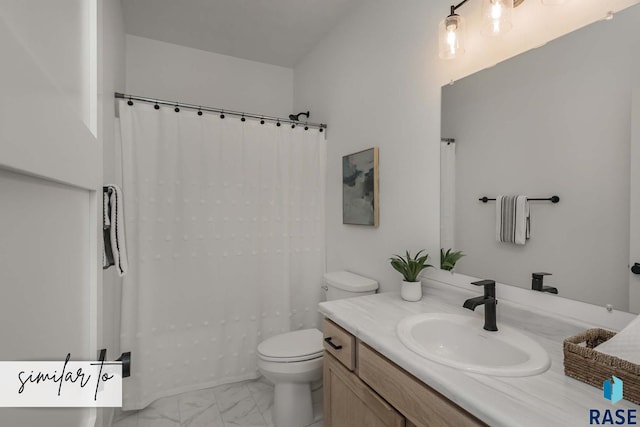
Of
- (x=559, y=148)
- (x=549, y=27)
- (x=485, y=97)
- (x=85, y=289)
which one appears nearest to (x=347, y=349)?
(x=85, y=289)

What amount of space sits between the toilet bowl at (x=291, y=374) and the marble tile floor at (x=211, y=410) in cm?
13

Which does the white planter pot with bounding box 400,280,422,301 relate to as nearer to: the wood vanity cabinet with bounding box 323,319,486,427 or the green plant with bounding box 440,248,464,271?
the green plant with bounding box 440,248,464,271

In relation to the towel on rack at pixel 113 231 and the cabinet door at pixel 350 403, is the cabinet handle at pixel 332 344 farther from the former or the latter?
the towel on rack at pixel 113 231

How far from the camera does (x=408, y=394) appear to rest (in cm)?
93

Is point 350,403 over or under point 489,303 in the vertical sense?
under

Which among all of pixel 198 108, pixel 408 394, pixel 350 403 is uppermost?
pixel 198 108

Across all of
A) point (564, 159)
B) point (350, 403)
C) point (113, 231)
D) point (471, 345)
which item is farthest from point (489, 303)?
point (113, 231)

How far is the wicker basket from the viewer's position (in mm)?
693

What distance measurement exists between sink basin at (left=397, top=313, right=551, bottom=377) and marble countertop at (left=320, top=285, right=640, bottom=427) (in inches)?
0.8

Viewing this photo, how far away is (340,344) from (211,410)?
117 centimetres

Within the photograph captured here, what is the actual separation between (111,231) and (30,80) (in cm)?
92

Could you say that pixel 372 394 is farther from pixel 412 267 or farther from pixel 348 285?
pixel 348 285

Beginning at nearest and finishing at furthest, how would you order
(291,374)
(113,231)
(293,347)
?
1. (113,231)
2. (291,374)
3. (293,347)

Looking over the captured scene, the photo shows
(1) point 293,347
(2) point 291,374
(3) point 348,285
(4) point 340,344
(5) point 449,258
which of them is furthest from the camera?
(3) point 348,285
